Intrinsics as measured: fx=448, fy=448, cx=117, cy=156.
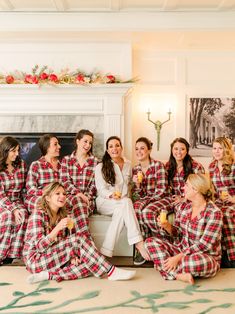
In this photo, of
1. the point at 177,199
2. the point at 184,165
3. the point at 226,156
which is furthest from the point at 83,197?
the point at 226,156

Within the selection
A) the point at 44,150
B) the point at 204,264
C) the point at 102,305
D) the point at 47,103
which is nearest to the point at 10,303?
the point at 102,305

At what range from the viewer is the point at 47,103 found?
18.4ft

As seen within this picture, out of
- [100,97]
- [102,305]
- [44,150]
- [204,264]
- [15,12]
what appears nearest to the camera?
[102,305]

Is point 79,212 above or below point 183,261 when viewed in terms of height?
above

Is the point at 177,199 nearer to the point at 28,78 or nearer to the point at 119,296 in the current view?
the point at 119,296

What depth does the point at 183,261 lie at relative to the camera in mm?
3582

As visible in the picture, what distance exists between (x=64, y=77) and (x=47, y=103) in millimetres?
398

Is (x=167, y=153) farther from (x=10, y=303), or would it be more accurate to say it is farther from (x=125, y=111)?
(x=10, y=303)

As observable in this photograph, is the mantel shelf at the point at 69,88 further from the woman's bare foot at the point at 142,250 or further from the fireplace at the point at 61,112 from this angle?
the woman's bare foot at the point at 142,250

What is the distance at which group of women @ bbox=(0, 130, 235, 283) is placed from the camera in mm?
3619

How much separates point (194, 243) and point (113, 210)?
1.01 m

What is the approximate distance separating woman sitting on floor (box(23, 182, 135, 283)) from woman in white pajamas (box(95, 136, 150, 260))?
46 cm

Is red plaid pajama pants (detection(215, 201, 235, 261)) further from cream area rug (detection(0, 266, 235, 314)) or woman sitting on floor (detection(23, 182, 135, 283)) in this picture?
woman sitting on floor (detection(23, 182, 135, 283))

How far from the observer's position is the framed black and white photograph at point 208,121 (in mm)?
5957
